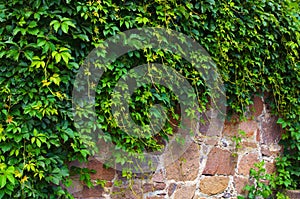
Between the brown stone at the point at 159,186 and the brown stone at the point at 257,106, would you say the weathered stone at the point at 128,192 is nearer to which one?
the brown stone at the point at 159,186

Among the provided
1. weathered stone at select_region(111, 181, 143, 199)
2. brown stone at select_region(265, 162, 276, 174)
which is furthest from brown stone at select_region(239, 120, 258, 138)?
weathered stone at select_region(111, 181, 143, 199)

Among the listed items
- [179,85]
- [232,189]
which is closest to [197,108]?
[179,85]

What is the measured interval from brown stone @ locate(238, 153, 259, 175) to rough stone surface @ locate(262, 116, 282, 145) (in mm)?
195

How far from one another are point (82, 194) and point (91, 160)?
0.23 m

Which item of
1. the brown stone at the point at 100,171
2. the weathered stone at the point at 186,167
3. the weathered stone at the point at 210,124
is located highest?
the weathered stone at the point at 210,124

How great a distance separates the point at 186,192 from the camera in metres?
2.73

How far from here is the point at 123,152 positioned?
7.85 feet

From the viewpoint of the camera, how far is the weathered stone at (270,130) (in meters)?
3.20

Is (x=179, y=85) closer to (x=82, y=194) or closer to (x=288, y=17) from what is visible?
(x=82, y=194)

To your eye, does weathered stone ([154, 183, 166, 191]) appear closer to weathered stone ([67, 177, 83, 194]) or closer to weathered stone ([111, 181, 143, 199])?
weathered stone ([111, 181, 143, 199])

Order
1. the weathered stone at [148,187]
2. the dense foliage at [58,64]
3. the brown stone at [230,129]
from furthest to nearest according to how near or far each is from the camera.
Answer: the brown stone at [230,129] < the weathered stone at [148,187] < the dense foliage at [58,64]

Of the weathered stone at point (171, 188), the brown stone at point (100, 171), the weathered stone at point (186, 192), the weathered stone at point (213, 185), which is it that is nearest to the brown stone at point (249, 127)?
the weathered stone at point (213, 185)

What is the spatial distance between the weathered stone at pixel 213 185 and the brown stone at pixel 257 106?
0.65 meters

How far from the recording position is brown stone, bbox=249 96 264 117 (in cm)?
314
